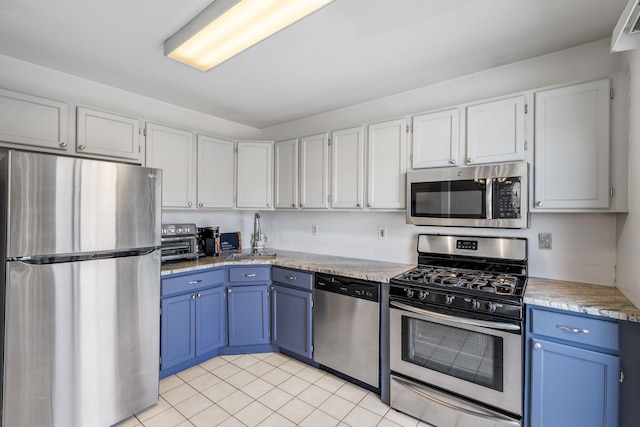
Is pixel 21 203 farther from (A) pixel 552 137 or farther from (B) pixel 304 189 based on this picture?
(A) pixel 552 137

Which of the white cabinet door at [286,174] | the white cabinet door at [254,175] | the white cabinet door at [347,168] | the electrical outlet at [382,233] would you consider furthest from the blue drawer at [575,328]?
the white cabinet door at [254,175]

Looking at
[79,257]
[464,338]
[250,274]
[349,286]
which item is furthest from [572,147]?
[79,257]

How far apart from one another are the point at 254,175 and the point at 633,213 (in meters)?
→ 2.98

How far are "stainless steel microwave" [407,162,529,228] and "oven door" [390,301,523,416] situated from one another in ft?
2.24

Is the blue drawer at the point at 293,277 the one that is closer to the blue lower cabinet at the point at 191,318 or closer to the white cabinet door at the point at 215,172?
the blue lower cabinet at the point at 191,318

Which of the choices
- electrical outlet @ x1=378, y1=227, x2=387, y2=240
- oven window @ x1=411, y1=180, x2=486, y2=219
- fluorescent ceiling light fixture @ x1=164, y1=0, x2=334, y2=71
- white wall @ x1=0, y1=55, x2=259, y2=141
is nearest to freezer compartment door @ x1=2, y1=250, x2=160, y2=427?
white wall @ x1=0, y1=55, x2=259, y2=141

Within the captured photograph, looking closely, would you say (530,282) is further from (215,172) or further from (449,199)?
(215,172)

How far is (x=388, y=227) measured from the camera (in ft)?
9.10

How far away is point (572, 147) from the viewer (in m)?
1.80

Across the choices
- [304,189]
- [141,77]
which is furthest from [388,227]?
[141,77]

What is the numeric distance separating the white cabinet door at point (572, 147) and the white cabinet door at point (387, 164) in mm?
893

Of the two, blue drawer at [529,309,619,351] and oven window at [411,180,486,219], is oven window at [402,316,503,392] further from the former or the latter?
oven window at [411,180,486,219]

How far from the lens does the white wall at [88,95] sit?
7.03ft

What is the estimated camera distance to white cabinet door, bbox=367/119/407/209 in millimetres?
2436
